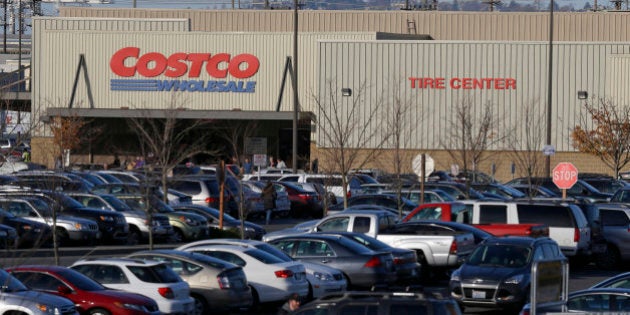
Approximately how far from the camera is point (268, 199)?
41562 millimetres

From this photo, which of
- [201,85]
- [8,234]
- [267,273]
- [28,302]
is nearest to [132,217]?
[8,234]

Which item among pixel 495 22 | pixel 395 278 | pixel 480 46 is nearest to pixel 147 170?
pixel 395 278

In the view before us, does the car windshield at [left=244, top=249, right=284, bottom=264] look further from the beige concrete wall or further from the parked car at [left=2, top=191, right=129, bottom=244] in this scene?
the beige concrete wall

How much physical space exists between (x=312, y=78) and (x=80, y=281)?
45780mm

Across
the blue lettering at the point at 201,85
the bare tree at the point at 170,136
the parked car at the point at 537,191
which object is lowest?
the parked car at the point at 537,191

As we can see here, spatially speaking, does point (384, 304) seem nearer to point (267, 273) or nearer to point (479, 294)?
point (267, 273)

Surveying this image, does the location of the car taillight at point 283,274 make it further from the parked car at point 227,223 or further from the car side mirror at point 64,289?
the parked car at point 227,223

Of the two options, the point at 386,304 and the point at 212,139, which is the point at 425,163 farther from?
the point at 212,139

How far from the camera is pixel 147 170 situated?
101ft

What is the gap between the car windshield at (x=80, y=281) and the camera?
18.7 meters

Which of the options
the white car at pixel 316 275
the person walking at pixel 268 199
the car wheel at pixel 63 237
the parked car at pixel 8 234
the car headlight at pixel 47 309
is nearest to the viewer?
the car headlight at pixel 47 309

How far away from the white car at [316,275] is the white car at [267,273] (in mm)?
447

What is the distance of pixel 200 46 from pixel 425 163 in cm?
2872

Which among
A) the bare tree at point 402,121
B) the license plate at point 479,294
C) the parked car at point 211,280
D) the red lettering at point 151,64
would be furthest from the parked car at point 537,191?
the red lettering at point 151,64
